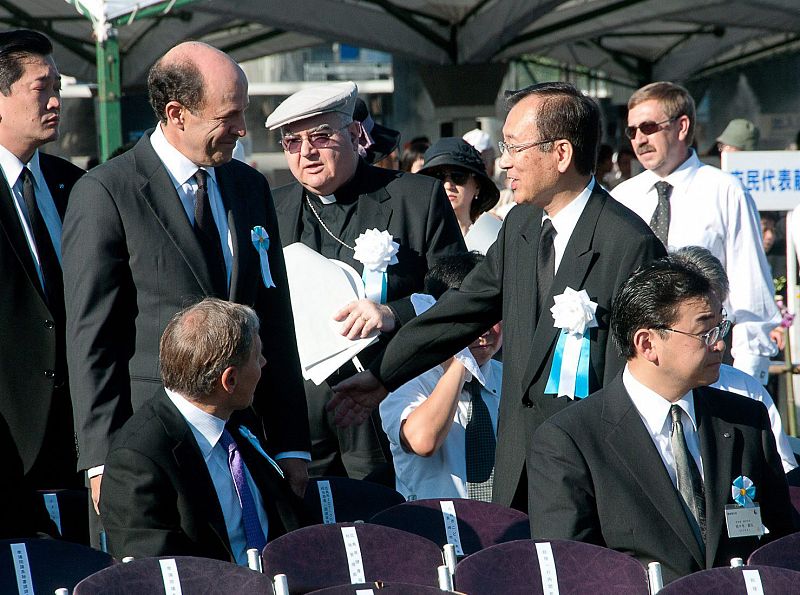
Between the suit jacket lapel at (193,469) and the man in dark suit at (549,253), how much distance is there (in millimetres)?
843

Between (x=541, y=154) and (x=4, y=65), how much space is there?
1639 mm

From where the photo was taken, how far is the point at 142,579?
2.80 metres

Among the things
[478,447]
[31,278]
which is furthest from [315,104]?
[478,447]

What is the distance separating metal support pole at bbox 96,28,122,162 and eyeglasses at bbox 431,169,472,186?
2671 mm

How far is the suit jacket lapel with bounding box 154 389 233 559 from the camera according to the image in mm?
3188

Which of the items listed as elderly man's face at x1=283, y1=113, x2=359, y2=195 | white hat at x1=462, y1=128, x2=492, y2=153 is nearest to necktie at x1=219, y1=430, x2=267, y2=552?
elderly man's face at x1=283, y1=113, x2=359, y2=195

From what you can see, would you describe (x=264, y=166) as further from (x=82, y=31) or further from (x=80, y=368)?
(x=80, y=368)

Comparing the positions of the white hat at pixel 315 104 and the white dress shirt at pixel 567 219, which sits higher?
the white hat at pixel 315 104

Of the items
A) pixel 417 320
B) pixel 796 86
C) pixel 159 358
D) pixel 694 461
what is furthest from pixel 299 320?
pixel 796 86

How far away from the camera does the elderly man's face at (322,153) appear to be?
14.7 ft

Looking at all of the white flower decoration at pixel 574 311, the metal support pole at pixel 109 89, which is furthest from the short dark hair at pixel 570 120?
the metal support pole at pixel 109 89

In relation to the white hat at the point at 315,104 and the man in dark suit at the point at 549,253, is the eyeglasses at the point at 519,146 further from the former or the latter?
the white hat at the point at 315,104

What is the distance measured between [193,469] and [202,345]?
317 mm

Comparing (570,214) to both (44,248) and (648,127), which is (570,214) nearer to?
(44,248)
